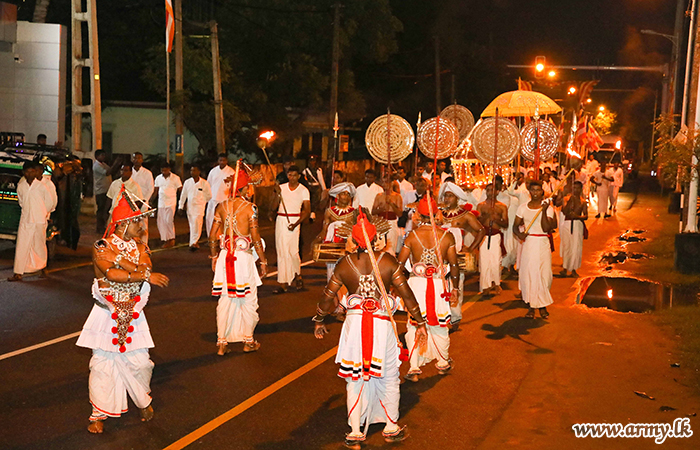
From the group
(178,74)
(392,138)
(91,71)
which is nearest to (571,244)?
(392,138)

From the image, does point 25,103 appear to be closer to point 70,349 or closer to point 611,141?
point 70,349

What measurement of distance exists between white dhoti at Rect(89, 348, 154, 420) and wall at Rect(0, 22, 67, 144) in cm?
2142

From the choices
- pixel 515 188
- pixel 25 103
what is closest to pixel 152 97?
pixel 25 103

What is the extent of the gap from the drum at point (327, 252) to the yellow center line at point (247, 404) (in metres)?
1.48

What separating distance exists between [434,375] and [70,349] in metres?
3.96

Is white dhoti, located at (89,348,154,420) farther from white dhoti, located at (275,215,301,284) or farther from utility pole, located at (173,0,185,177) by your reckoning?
utility pole, located at (173,0,185,177)

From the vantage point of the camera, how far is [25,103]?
26.1 meters

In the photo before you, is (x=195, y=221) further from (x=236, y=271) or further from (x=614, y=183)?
(x=614, y=183)

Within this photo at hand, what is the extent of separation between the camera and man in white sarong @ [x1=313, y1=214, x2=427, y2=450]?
6.34 meters

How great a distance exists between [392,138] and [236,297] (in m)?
4.94

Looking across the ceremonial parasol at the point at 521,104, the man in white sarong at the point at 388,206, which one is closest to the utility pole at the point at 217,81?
the ceremonial parasol at the point at 521,104

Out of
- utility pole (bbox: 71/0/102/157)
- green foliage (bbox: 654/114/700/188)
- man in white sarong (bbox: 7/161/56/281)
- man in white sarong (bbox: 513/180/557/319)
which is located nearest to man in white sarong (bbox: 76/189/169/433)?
man in white sarong (bbox: 513/180/557/319)

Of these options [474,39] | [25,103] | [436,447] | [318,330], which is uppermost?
[474,39]

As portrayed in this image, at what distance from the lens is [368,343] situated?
6.35 metres
